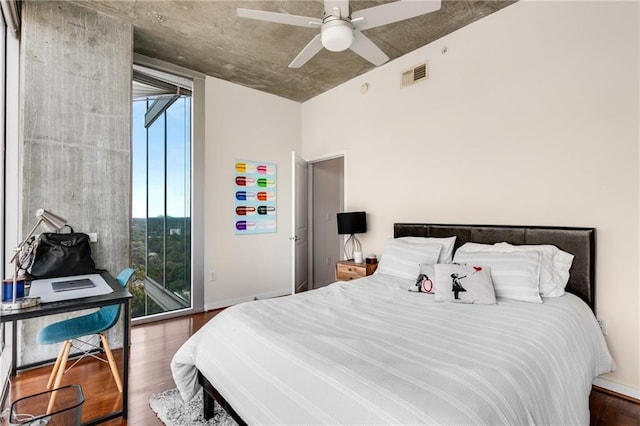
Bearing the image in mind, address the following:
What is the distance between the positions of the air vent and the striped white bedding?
2.44 metres

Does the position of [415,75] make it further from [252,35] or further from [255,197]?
[255,197]

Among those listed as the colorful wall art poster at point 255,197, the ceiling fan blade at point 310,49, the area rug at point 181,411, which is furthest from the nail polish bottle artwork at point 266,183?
the area rug at point 181,411

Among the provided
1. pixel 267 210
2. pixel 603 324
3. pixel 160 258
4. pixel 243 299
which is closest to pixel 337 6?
pixel 603 324

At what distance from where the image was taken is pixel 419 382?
1109mm

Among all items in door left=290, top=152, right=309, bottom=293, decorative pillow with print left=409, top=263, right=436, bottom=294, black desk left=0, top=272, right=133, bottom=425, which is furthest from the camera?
door left=290, top=152, right=309, bottom=293

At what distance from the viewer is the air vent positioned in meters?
3.44

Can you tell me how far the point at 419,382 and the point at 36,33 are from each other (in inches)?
146

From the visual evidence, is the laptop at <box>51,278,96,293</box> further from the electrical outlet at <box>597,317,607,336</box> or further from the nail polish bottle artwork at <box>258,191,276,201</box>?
the electrical outlet at <box>597,317,607,336</box>

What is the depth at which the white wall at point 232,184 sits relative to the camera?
13.8 feet

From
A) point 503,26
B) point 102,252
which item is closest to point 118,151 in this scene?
point 102,252

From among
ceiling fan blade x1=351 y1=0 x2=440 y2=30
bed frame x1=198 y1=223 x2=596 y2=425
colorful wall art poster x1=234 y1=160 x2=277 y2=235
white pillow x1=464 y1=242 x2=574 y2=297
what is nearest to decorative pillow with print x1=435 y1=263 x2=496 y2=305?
white pillow x1=464 y1=242 x2=574 y2=297

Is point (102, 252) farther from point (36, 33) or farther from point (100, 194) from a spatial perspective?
point (36, 33)

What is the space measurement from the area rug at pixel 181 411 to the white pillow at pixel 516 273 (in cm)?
196

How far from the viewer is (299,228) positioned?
4.07 meters
